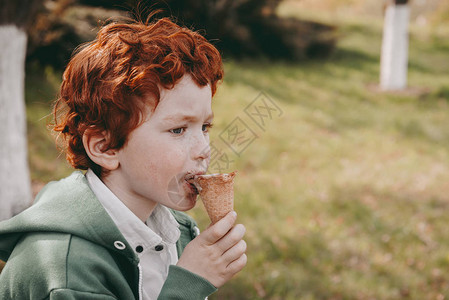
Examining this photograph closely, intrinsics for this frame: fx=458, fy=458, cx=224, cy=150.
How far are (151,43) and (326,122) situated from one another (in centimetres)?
597

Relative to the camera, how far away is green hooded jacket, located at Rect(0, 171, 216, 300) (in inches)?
53.0

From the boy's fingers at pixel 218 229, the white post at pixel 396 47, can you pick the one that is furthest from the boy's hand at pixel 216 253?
the white post at pixel 396 47

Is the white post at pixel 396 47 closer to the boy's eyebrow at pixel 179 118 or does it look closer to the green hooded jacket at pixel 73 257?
the boy's eyebrow at pixel 179 118

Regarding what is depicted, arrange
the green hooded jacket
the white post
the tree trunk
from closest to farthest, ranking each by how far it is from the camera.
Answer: the green hooded jacket, the tree trunk, the white post

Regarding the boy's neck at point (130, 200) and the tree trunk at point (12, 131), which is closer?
the boy's neck at point (130, 200)

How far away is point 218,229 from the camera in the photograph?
154 centimetres

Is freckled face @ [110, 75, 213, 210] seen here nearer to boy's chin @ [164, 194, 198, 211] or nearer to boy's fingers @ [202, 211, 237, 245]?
boy's chin @ [164, 194, 198, 211]

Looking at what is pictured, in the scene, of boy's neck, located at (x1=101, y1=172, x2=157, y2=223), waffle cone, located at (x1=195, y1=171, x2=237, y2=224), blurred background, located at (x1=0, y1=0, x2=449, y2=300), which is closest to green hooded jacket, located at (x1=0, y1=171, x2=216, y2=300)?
boy's neck, located at (x1=101, y1=172, x2=157, y2=223)

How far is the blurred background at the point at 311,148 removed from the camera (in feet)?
12.4

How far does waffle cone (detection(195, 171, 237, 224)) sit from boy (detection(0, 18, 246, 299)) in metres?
0.04

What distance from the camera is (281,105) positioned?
7.74 m

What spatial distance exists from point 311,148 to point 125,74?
16.4ft

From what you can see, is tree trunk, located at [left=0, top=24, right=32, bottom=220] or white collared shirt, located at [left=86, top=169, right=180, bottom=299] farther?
tree trunk, located at [left=0, top=24, right=32, bottom=220]

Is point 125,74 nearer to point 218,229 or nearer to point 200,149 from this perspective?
point 200,149
